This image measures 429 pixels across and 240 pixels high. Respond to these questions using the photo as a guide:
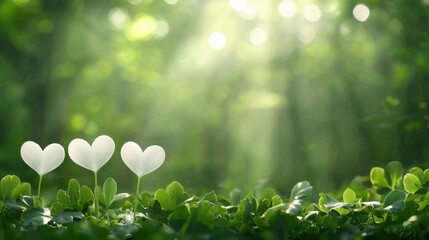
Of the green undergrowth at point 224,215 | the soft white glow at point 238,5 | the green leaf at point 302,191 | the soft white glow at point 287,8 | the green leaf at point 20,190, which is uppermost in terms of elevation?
the soft white glow at point 238,5

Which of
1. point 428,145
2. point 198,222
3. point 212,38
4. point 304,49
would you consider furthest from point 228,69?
point 198,222

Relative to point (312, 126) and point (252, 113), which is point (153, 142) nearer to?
point (252, 113)

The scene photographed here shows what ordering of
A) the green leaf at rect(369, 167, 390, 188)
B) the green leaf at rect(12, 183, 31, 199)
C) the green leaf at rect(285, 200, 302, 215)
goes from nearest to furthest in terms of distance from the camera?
the green leaf at rect(285, 200, 302, 215) < the green leaf at rect(12, 183, 31, 199) < the green leaf at rect(369, 167, 390, 188)

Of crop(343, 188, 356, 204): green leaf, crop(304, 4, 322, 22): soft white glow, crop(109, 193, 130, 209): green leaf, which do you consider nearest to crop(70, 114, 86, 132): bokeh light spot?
crop(304, 4, 322, 22): soft white glow

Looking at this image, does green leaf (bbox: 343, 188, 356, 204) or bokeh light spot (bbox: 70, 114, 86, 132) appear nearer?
green leaf (bbox: 343, 188, 356, 204)

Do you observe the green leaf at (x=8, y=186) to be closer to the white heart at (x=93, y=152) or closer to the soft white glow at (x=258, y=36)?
the white heart at (x=93, y=152)

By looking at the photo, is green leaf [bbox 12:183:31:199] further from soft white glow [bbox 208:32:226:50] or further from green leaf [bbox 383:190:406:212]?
soft white glow [bbox 208:32:226:50]

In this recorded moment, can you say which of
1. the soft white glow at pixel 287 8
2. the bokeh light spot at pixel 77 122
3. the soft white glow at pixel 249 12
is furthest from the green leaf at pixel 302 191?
the bokeh light spot at pixel 77 122
